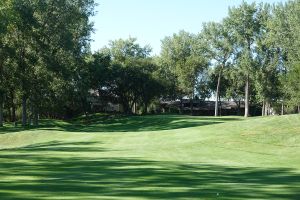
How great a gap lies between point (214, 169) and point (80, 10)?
155 feet

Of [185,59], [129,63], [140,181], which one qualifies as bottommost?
[140,181]

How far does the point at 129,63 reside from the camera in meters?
88.1

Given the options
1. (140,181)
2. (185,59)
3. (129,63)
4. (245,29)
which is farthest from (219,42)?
(140,181)

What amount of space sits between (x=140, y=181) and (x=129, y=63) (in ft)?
254

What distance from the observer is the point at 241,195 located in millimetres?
9430

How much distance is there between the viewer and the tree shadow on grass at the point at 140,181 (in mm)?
9359

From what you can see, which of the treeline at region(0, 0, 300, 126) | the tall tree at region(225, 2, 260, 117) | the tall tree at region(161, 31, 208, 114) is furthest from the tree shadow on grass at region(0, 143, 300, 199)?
the tall tree at region(161, 31, 208, 114)

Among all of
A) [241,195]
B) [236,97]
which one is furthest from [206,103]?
[241,195]

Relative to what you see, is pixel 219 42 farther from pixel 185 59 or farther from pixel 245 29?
pixel 185 59

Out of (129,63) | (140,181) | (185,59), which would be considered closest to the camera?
(140,181)

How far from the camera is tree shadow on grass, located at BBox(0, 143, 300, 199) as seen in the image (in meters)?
9.36

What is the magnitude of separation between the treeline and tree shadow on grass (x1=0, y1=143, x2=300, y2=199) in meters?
31.0

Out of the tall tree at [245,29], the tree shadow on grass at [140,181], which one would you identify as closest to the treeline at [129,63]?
the tall tree at [245,29]

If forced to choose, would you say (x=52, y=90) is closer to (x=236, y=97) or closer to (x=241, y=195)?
(x=241, y=195)
